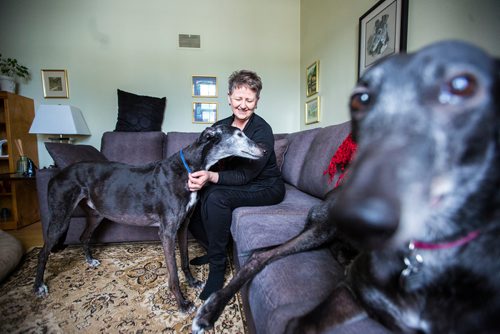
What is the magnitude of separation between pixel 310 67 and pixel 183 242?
3.00m

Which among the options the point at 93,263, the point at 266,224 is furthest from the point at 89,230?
the point at 266,224

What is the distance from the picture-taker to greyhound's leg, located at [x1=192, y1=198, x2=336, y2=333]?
105 centimetres

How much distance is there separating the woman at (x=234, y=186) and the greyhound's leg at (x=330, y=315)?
1.04 meters

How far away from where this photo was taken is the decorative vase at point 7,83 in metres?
3.45

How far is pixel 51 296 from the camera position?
68.4 inches

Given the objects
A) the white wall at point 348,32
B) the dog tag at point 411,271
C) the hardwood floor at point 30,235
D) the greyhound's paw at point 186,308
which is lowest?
the hardwood floor at point 30,235

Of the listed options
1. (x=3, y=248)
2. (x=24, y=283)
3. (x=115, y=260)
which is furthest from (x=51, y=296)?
(x=3, y=248)

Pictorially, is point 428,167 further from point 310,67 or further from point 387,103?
point 310,67

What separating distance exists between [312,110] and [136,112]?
2.57m

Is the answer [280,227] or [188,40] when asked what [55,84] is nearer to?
[188,40]

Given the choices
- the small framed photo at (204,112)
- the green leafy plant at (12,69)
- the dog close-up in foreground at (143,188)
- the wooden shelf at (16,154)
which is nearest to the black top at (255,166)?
the dog close-up in foreground at (143,188)

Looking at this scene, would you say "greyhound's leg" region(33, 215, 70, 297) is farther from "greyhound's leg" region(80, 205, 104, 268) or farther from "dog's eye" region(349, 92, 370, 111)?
"dog's eye" region(349, 92, 370, 111)

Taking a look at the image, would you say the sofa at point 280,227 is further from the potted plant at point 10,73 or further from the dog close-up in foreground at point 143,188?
the potted plant at point 10,73

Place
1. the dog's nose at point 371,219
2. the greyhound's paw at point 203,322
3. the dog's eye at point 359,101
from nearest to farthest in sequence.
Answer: the dog's nose at point 371,219
the dog's eye at point 359,101
the greyhound's paw at point 203,322
